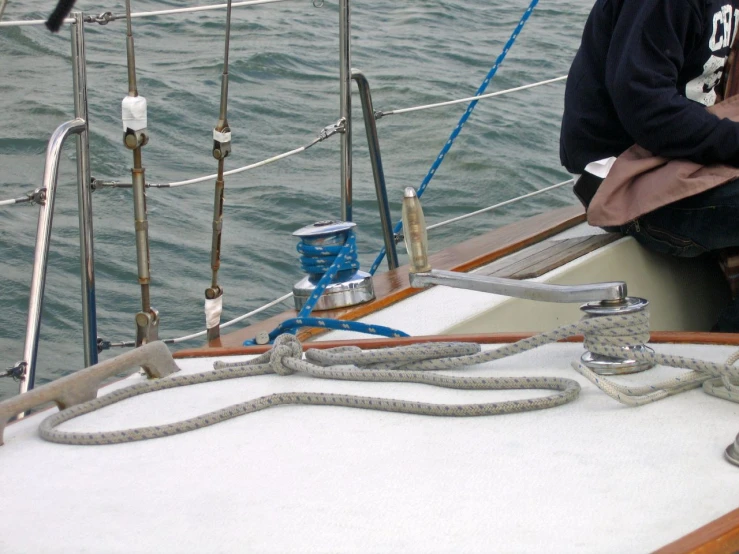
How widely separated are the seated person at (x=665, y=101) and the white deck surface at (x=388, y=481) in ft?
2.83

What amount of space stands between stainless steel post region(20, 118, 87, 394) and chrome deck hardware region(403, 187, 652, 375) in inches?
29.3

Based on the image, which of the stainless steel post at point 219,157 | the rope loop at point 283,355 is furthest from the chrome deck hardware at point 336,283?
the rope loop at point 283,355

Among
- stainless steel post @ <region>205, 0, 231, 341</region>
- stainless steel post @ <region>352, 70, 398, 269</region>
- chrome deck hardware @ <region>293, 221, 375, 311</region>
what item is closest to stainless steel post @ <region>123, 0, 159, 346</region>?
stainless steel post @ <region>205, 0, 231, 341</region>

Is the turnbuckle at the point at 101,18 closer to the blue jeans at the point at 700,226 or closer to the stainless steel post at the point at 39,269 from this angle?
the stainless steel post at the point at 39,269

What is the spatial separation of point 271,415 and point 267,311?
95.8 inches

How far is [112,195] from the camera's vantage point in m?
4.28

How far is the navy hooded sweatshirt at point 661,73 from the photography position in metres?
1.93

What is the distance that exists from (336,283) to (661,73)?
2.45ft

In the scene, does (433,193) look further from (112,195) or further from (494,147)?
(112,195)

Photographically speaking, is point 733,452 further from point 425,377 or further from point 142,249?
point 142,249

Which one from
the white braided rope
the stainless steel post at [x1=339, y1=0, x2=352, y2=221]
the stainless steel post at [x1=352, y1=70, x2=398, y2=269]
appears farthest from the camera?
the stainless steel post at [x1=352, y1=70, x2=398, y2=269]

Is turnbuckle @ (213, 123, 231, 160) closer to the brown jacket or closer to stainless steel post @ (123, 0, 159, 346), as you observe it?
stainless steel post @ (123, 0, 159, 346)

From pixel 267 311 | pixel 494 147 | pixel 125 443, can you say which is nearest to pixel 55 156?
pixel 125 443

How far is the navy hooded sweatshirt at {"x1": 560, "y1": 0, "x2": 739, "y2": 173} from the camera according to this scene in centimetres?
193
